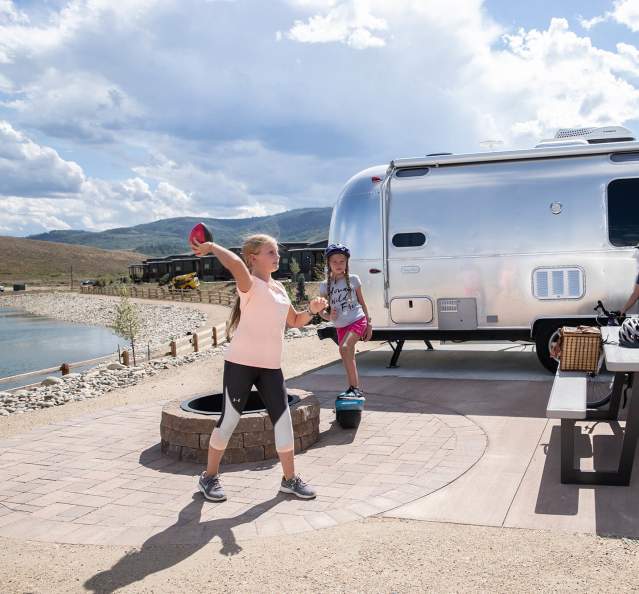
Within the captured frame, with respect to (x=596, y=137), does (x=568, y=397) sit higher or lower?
lower

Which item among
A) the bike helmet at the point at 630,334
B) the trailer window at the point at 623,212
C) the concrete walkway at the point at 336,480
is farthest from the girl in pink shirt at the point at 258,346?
the trailer window at the point at 623,212

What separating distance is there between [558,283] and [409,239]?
2.03 m

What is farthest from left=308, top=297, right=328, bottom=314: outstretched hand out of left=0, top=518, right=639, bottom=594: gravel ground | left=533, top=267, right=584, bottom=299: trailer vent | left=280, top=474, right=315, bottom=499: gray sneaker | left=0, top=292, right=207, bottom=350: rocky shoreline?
left=0, top=292, right=207, bottom=350: rocky shoreline

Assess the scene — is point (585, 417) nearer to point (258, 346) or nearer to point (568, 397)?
point (568, 397)

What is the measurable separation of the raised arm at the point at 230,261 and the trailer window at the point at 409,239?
5.17 m

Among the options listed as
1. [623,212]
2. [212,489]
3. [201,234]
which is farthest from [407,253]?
[201,234]

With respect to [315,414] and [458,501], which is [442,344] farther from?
[458,501]

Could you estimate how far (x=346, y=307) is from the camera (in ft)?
22.7

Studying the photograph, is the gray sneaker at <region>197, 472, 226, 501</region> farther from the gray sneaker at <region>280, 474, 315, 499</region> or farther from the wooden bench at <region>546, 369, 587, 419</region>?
the wooden bench at <region>546, 369, 587, 419</region>

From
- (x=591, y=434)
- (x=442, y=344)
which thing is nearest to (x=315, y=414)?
(x=591, y=434)

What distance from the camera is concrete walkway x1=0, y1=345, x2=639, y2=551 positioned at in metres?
4.28

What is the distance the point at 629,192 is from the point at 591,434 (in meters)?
3.80

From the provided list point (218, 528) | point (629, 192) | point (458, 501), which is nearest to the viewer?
point (218, 528)

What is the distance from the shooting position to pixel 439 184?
9.14 meters
